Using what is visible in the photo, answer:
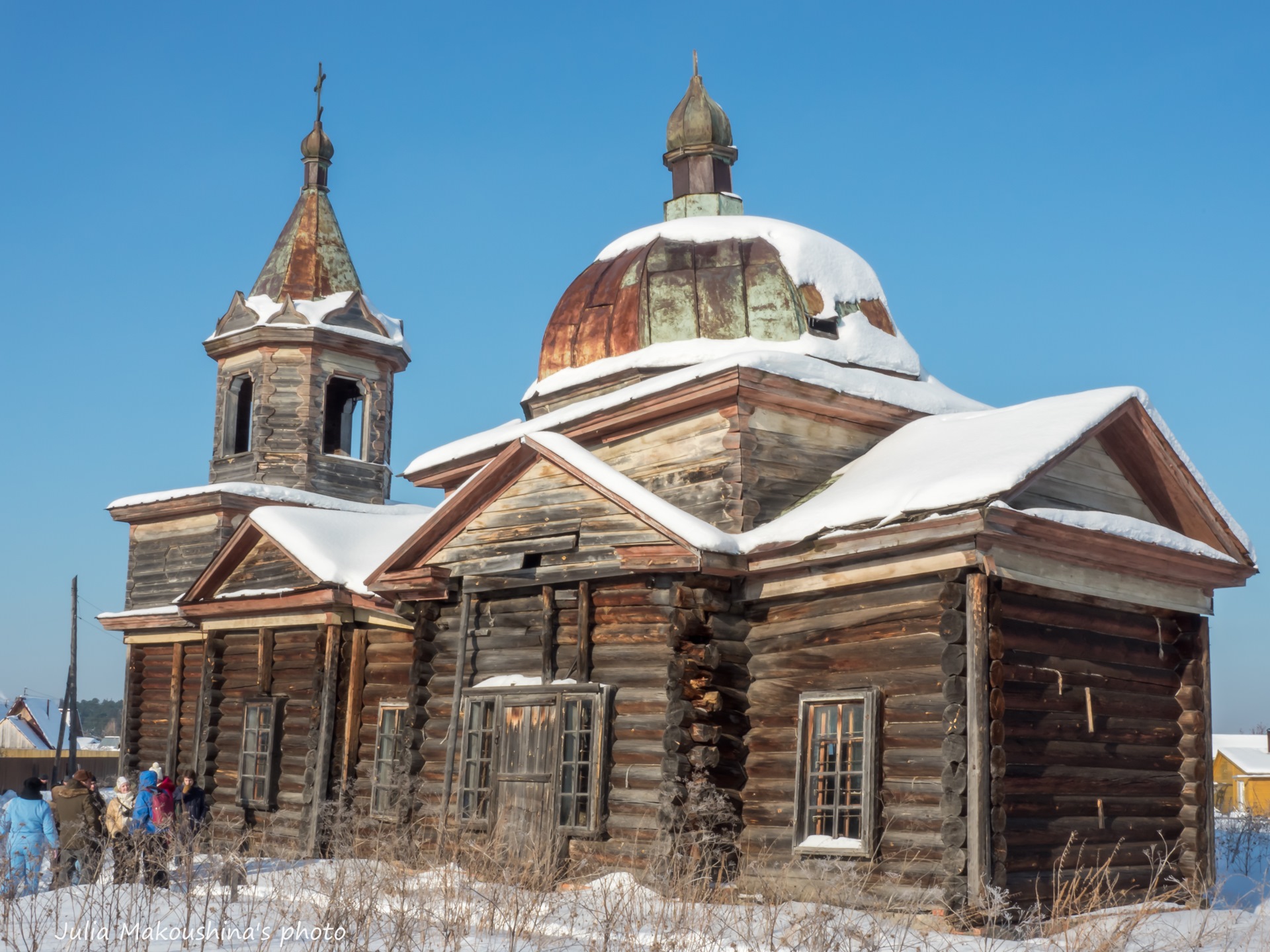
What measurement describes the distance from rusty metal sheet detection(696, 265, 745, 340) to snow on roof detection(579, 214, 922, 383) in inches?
10.1

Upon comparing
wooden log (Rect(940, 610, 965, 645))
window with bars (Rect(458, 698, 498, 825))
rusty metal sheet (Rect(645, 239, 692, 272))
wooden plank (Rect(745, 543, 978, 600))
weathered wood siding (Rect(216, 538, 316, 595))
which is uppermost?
rusty metal sheet (Rect(645, 239, 692, 272))

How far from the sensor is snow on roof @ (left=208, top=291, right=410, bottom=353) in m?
Result: 23.4

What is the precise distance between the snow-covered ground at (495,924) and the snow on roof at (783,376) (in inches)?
207

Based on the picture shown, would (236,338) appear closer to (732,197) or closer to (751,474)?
(732,197)

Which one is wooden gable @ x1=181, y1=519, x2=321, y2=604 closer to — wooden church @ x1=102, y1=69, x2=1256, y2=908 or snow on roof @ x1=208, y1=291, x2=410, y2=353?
wooden church @ x1=102, y1=69, x2=1256, y2=908

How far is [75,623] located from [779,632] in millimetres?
29736

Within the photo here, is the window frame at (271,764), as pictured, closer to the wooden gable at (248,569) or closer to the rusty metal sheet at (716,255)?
the wooden gable at (248,569)

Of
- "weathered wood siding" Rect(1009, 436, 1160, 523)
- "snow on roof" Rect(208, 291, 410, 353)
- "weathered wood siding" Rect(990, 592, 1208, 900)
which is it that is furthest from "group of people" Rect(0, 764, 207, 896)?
"snow on roof" Rect(208, 291, 410, 353)

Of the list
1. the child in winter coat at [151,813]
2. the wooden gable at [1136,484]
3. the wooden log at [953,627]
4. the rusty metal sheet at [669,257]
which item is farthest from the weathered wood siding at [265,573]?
the wooden gable at [1136,484]

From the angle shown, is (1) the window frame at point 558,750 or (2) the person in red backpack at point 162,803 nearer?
(1) the window frame at point 558,750

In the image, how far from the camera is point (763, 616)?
41.9 feet

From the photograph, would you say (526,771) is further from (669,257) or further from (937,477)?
(669,257)

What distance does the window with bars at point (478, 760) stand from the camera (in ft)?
44.2

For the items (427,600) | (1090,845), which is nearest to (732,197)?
(427,600)
